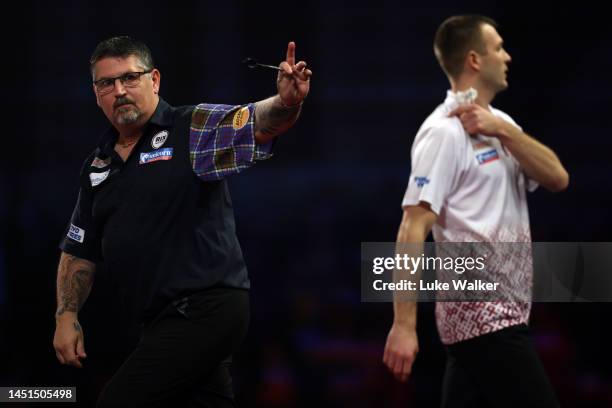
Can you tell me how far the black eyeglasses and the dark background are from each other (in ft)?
8.48

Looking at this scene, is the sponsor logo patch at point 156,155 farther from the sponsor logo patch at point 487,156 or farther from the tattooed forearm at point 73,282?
the sponsor logo patch at point 487,156

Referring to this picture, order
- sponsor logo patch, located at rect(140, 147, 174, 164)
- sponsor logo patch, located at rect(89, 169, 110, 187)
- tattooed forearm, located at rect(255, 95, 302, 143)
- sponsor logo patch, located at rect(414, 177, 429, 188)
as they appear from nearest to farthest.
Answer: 1. tattooed forearm, located at rect(255, 95, 302, 143)
2. sponsor logo patch, located at rect(414, 177, 429, 188)
3. sponsor logo patch, located at rect(140, 147, 174, 164)
4. sponsor logo patch, located at rect(89, 169, 110, 187)

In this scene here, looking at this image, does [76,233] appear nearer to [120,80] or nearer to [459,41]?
[120,80]

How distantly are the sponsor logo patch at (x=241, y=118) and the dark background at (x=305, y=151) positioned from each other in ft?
8.90

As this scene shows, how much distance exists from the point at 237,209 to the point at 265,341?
92cm

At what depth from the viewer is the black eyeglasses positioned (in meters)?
3.03

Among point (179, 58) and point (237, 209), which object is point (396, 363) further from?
point (179, 58)

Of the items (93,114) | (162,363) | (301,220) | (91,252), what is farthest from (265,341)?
(162,363)

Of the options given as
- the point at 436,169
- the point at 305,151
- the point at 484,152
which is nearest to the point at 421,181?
the point at 436,169

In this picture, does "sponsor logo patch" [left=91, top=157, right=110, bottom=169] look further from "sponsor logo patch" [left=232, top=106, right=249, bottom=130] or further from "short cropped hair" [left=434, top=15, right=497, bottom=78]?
"short cropped hair" [left=434, top=15, right=497, bottom=78]

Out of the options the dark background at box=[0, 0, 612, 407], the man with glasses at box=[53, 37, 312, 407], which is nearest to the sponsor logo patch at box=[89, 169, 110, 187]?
the man with glasses at box=[53, 37, 312, 407]

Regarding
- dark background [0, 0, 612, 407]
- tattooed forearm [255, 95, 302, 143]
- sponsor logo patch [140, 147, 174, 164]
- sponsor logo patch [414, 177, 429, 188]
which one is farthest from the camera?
dark background [0, 0, 612, 407]

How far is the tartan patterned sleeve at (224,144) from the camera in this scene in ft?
8.84

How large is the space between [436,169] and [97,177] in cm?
119
